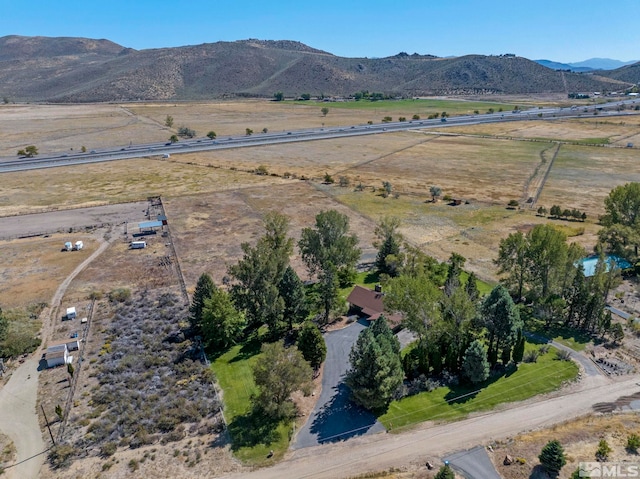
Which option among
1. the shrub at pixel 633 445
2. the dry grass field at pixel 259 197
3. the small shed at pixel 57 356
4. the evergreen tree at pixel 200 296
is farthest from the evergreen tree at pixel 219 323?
the shrub at pixel 633 445

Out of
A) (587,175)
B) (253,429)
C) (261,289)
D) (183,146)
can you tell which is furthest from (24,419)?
(183,146)

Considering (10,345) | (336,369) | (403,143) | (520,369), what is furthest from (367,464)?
(403,143)

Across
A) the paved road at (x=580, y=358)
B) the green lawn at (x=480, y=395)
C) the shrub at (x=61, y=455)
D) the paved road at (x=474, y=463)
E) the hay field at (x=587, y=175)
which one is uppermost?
the hay field at (x=587, y=175)

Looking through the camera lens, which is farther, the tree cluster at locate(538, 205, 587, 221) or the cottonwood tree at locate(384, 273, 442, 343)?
the tree cluster at locate(538, 205, 587, 221)

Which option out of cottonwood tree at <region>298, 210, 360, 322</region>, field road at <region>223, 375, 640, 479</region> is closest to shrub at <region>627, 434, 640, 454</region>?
field road at <region>223, 375, 640, 479</region>

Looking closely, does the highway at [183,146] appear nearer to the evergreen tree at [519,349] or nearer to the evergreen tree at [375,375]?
the evergreen tree at [375,375]

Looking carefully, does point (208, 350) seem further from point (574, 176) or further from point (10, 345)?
point (574, 176)

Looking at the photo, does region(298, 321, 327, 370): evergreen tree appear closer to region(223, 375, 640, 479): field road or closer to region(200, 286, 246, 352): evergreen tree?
region(200, 286, 246, 352): evergreen tree
